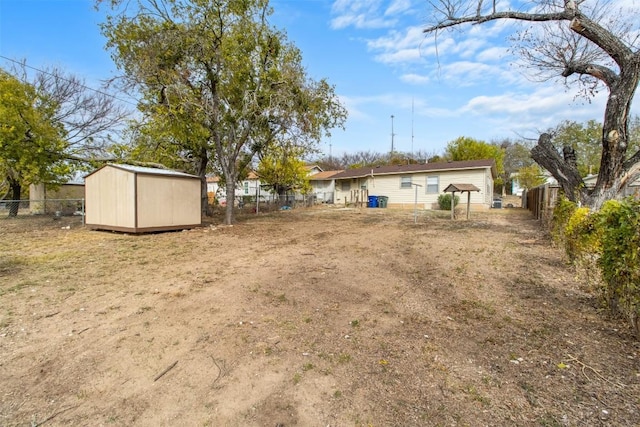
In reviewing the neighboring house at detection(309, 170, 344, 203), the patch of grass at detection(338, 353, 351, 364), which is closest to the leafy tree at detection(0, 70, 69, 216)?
the patch of grass at detection(338, 353, 351, 364)

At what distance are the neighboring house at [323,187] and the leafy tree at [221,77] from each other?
1518 centimetres

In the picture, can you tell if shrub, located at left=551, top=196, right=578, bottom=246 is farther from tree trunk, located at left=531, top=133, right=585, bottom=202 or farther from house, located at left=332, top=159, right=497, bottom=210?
house, located at left=332, top=159, right=497, bottom=210

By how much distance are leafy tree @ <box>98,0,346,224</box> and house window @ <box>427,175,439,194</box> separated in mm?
10611

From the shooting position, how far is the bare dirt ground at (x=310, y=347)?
2004 mm

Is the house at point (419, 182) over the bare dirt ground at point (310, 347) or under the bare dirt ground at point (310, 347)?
over

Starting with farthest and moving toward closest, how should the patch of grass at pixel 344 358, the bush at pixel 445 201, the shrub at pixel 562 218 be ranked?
the bush at pixel 445 201
the shrub at pixel 562 218
the patch of grass at pixel 344 358

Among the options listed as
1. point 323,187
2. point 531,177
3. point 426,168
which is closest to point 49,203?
point 323,187

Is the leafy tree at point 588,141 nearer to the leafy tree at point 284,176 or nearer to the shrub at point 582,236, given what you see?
the leafy tree at point 284,176

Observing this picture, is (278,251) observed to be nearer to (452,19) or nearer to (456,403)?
(456,403)

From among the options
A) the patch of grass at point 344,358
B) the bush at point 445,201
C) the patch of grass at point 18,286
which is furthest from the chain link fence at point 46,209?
the bush at point 445,201

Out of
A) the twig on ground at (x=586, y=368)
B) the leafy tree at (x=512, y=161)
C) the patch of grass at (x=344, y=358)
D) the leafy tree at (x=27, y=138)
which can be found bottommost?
the patch of grass at (x=344, y=358)

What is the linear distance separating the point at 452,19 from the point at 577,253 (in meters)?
6.05

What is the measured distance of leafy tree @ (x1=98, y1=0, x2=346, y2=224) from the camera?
10.3m

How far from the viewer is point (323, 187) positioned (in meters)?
29.9
